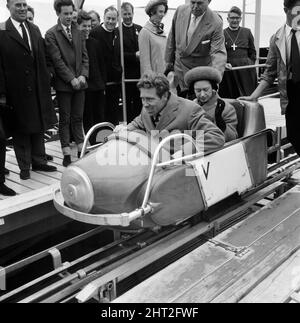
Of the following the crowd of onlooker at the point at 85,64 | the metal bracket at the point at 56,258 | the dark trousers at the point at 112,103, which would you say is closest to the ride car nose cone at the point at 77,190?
the metal bracket at the point at 56,258

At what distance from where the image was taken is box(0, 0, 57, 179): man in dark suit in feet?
11.3

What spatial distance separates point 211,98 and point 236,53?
248 centimetres

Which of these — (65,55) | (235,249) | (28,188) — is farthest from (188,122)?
(65,55)

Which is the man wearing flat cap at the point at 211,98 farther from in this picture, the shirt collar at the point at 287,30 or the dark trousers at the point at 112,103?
the dark trousers at the point at 112,103

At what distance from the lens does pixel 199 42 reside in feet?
12.6

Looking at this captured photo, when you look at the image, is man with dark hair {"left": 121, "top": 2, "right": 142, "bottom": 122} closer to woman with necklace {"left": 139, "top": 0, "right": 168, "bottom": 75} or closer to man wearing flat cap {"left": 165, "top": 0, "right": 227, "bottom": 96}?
woman with necklace {"left": 139, "top": 0, "right": 168, "bottom": 75}

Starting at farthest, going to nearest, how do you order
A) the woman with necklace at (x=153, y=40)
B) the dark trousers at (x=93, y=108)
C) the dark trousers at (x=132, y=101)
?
the dark trousers at (x=132, y=101) → the dark trousers at (x=93, y=108) → the woman with necklace at (x=153, y=40)

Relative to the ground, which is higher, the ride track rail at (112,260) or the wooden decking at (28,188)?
the wooden decking at (28,188)

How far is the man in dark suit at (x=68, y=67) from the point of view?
383cm

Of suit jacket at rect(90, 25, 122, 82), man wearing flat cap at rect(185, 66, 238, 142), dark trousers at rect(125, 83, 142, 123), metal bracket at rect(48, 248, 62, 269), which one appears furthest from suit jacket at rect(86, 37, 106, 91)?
metal bracket at rect(48, 248, 62, 269)

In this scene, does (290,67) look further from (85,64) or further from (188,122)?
(85,64)

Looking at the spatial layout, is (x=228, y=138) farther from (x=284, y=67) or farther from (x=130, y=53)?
(x=130, y=53)

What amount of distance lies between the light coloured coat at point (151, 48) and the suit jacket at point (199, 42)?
12.9 inches

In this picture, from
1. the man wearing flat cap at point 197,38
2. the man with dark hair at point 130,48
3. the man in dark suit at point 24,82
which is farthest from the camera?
the man with dark hair at point 130,48
